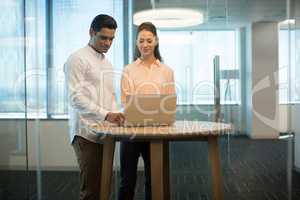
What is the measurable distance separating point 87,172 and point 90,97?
421 millimetres

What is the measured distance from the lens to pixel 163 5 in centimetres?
392

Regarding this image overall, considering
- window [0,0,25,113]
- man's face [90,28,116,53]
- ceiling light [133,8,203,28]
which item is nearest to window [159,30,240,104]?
ceiling light [133,8,203,28]

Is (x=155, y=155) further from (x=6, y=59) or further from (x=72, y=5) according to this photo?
(x=72, y=5)

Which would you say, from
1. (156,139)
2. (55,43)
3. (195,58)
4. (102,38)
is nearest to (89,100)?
(102,38)

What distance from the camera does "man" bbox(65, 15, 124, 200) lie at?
2.11 m

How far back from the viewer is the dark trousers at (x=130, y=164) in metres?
2.39

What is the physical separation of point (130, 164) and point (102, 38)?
80 centimetres

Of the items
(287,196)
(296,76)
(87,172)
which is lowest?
(287,196)

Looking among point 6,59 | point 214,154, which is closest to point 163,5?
point 6,59

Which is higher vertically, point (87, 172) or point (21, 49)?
point (21, 49)

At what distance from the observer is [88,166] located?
2162mm

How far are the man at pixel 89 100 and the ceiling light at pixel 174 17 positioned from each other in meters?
1.72

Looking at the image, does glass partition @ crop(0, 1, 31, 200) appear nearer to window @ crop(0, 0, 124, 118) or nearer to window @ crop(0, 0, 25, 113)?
window @ crop(0, 0, 25, 113)

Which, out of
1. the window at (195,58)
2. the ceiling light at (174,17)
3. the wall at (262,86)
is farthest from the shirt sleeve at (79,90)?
the wall at (262,86)
